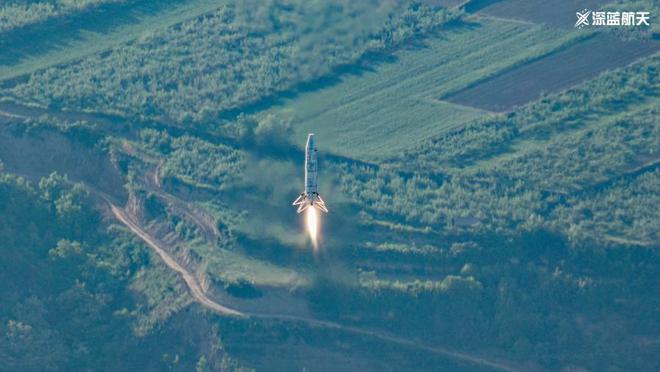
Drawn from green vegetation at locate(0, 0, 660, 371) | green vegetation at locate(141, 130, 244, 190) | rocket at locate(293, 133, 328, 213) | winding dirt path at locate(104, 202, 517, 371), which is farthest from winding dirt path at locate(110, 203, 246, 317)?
rocket at locate(293, 133, 328, 213)

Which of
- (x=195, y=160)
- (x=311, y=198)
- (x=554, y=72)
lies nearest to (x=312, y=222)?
(x=311, y=198)

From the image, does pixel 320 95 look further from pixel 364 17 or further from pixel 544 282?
pixel 544 282

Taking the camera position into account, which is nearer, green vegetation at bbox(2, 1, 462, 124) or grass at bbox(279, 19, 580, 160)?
grass at bbox(279, 19, 580, 160)

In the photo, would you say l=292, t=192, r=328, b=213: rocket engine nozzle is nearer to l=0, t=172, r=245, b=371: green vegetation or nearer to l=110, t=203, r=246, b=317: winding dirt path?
l=110, t=203, r=246, b=317: winding dirt path

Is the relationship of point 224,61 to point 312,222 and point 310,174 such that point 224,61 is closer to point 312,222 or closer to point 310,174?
point 312,222

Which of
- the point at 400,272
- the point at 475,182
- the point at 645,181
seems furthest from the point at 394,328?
the point at 645,181
